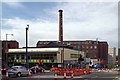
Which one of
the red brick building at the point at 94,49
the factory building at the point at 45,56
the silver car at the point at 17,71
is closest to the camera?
the silver car at the point at 17,71

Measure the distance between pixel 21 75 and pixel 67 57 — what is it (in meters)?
57.3

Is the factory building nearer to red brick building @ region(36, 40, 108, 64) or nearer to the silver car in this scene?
the silver car

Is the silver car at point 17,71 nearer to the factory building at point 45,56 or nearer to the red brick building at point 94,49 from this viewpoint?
the factory building at point 45,56

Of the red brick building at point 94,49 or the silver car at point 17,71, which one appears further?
the red brick building at point 94,49

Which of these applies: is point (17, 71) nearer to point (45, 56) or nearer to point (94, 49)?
point (45, 56)

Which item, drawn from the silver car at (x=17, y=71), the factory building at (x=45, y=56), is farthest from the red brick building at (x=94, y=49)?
the silver car at (x=17, y=71)

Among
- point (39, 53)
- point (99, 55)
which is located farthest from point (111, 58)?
point (39, 53)

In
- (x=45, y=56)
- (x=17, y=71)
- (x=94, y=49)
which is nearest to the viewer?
(x=17, y=71)

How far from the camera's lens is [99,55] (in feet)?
497

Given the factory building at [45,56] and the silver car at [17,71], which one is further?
the factory building at [45,56]

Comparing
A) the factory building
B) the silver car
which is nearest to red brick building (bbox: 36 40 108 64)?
the factory building

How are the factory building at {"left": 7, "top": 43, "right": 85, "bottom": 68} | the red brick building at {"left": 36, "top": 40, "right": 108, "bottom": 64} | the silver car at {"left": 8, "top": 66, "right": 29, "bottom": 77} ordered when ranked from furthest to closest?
the red brick building at {"left": 36, "top": 40, "right": 108, "bottom": 64} → the factory building at {"left": 7, "top": 43, "right": 85, "bottom": 68} → the silver car at {"left": 8, "top": 66, "right": 29, "bottom": 77}

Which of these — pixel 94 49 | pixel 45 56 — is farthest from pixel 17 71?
pixel 94 49

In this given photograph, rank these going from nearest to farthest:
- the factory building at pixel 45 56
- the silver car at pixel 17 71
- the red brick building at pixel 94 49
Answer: the silver car at pixel 17 71
the factory building at pixel 45 56
the red brick building at pixel 94 49
